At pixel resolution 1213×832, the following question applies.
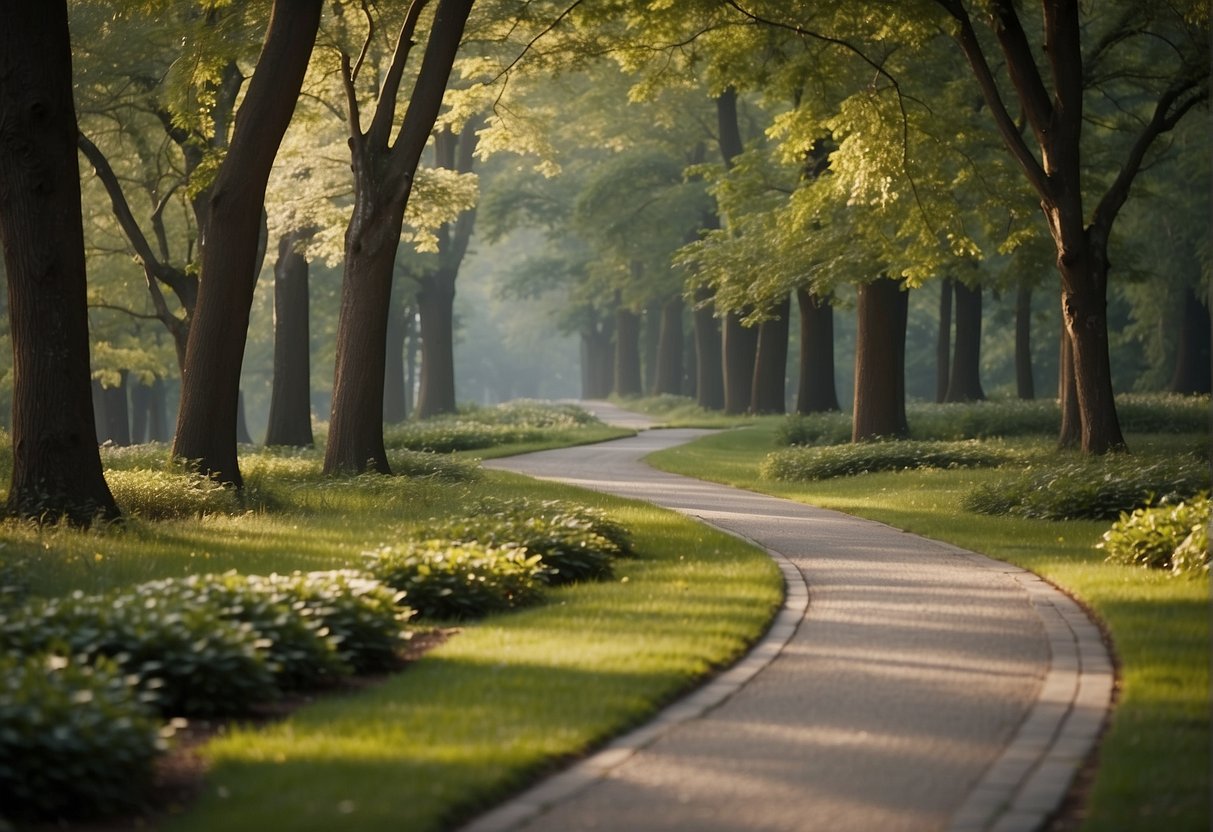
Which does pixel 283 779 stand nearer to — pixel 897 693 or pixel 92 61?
pixel 897 693

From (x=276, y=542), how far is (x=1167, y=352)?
3861 centimetres

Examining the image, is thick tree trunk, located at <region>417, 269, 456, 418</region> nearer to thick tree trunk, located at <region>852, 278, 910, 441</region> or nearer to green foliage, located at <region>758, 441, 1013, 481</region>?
thick tree trunk, located at <region>852, 278, 910, 441</region>

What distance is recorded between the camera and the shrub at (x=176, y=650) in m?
7.36

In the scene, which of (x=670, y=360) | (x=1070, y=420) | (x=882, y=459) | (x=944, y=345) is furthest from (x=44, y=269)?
(x=670, y=360)

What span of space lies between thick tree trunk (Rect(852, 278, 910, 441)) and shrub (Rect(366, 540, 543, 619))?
17698 millimetres

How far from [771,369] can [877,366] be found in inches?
577

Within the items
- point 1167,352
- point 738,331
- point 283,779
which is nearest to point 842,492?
point 283,779

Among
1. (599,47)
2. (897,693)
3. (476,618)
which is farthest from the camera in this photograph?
(599,47)

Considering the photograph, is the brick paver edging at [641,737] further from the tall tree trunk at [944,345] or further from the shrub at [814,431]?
the tall tree trunk at [944,345]

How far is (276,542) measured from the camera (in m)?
14.1

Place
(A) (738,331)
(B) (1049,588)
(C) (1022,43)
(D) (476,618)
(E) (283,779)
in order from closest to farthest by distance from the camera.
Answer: (E) (283,779)
(D) (476,618)
(B) (1049,588)
(C) (1022,43)
(A) (738,331)

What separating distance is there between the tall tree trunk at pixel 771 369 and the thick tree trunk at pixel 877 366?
12.8 m

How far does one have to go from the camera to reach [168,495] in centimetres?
1631

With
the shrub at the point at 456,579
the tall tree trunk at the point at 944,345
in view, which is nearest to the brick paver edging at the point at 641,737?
the shrub at the point at 456,579
